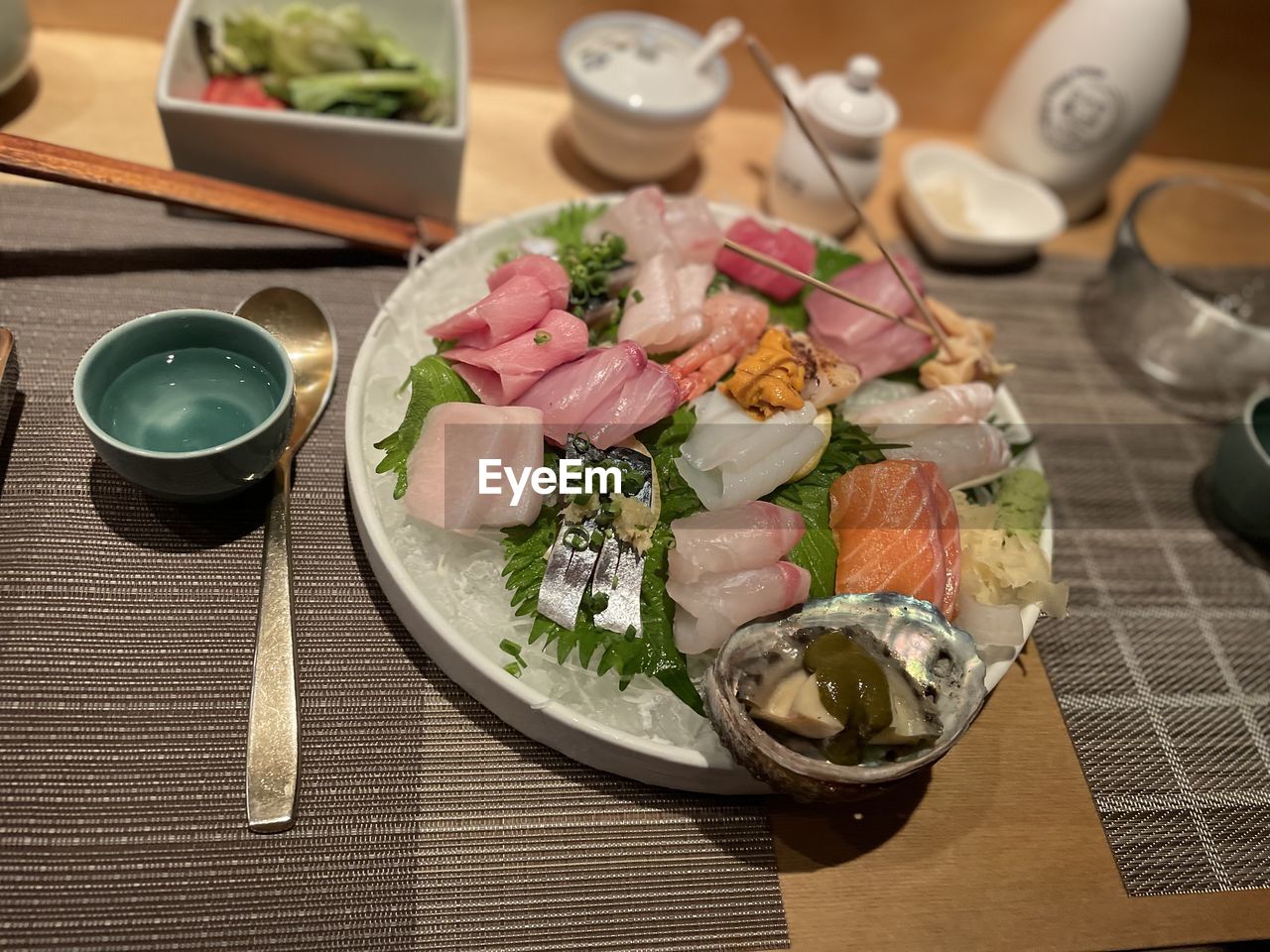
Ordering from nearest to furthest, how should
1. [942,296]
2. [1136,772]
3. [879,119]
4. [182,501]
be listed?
[182,501]
[1136,772]
[879,119]
[942,296]

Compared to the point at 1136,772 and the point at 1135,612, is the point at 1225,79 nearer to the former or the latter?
the point at 1135,612

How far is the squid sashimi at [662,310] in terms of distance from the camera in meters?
1.83

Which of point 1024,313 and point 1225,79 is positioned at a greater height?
point 1225,79

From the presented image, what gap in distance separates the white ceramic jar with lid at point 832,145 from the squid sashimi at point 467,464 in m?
1.36

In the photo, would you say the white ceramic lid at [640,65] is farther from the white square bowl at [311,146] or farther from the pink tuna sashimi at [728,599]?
the pink tuna sashimi at [728,599]

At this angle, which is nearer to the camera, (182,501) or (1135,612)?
(182,501)

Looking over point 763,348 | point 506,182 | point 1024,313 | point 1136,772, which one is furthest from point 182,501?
point 1024,313

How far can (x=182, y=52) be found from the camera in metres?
2.07

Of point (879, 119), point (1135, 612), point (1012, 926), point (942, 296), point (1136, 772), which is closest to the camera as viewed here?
point (1012, 926)

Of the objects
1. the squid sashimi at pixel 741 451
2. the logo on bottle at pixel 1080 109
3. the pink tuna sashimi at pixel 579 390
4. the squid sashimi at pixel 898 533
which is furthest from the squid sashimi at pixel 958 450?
the logo on bottle at pixel 1080 109

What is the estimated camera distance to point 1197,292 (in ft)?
9.15

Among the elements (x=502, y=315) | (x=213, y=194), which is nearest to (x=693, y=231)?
(x=502, y=315)

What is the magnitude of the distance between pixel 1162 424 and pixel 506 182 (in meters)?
2.10

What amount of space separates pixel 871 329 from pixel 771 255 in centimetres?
31
